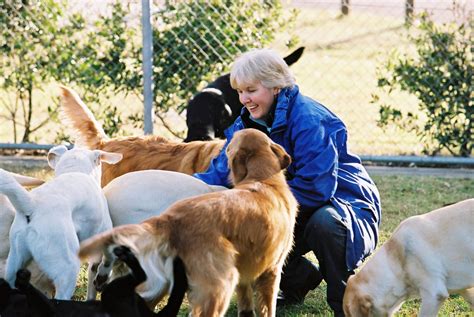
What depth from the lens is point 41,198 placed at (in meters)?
4.06

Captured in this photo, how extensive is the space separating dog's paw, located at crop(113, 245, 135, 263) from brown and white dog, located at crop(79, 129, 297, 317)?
2 cm

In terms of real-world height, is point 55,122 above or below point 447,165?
above

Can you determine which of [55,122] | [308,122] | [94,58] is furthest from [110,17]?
[308,122]

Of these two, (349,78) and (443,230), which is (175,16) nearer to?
(349,78)

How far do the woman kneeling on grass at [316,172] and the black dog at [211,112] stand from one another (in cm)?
231

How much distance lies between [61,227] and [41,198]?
17 cm

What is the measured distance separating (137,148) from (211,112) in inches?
63.6

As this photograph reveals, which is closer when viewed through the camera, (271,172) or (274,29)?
(271,172)

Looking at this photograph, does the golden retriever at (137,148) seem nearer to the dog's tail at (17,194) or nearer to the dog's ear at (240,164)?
the dog's ear at (240,164)

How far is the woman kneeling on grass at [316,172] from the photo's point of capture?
14.6 ft

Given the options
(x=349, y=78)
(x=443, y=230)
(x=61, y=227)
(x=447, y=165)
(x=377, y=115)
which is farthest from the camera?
(x=349, y=78)

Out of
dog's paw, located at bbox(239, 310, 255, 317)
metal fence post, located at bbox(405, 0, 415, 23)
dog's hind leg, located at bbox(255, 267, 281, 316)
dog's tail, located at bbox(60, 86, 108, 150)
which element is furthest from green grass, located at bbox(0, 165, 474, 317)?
metal fence post, located at bbox(405, 0, 415, 23)

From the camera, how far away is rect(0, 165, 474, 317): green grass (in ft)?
16.2

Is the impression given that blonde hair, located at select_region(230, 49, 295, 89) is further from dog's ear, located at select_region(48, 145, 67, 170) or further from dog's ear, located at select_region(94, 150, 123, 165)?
dog's ear, located at select_region(48, 145, 67, 170)
